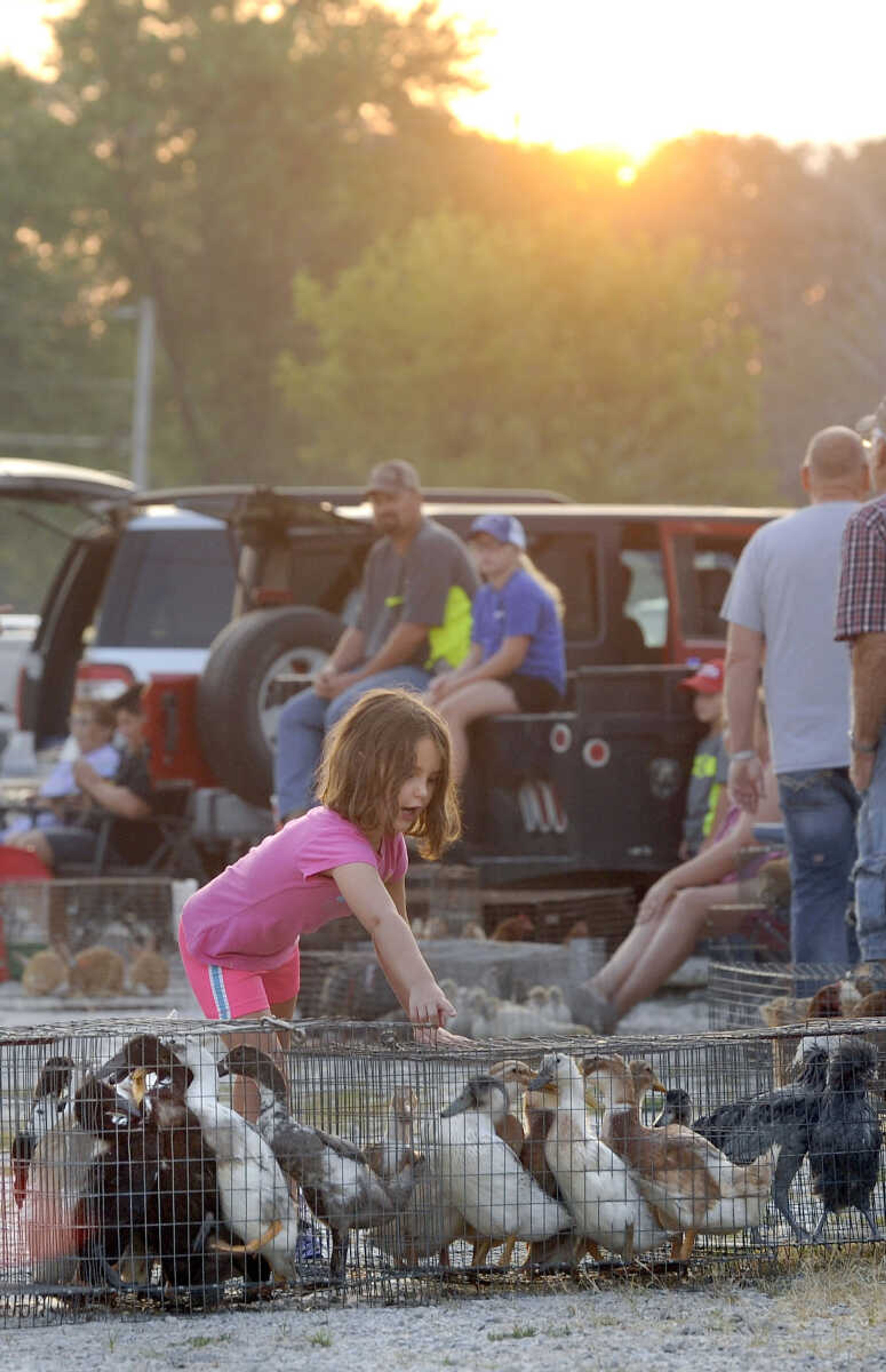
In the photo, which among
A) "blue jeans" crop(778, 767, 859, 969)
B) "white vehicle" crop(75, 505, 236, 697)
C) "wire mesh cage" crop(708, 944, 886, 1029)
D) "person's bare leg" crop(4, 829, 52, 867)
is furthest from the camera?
"white vehicle" crop(75, 505, 236, 697)

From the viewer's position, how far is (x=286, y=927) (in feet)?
16.7

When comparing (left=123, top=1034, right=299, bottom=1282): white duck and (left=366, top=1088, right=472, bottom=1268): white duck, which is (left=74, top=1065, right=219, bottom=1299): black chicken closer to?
(left=123, top=1034, right=299, bottom=1282): white duck

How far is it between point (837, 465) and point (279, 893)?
3.29 meters

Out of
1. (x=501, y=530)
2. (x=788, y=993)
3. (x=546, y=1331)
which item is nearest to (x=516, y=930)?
(x=501, y=530)

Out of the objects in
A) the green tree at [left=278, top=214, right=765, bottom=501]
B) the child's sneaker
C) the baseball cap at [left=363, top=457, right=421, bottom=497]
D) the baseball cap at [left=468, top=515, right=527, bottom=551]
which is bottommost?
the child's sneaker

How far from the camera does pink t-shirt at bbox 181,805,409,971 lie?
16.1 feet

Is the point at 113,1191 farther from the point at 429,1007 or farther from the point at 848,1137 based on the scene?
the point at 848,1137

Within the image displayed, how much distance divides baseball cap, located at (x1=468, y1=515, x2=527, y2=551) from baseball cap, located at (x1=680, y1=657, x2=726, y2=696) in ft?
3.02

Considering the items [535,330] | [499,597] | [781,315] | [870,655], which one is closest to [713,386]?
[535,330]

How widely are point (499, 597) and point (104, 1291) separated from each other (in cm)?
558

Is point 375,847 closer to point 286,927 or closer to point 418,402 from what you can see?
point 286,927

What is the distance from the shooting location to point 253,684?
11.2 metres

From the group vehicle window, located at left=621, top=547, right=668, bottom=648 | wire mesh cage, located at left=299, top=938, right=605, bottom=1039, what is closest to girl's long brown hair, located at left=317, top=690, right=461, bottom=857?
wire mesh cage, located at left=299, top=938, right=605, bottom=1039

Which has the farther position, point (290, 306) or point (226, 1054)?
point (290, 306)
